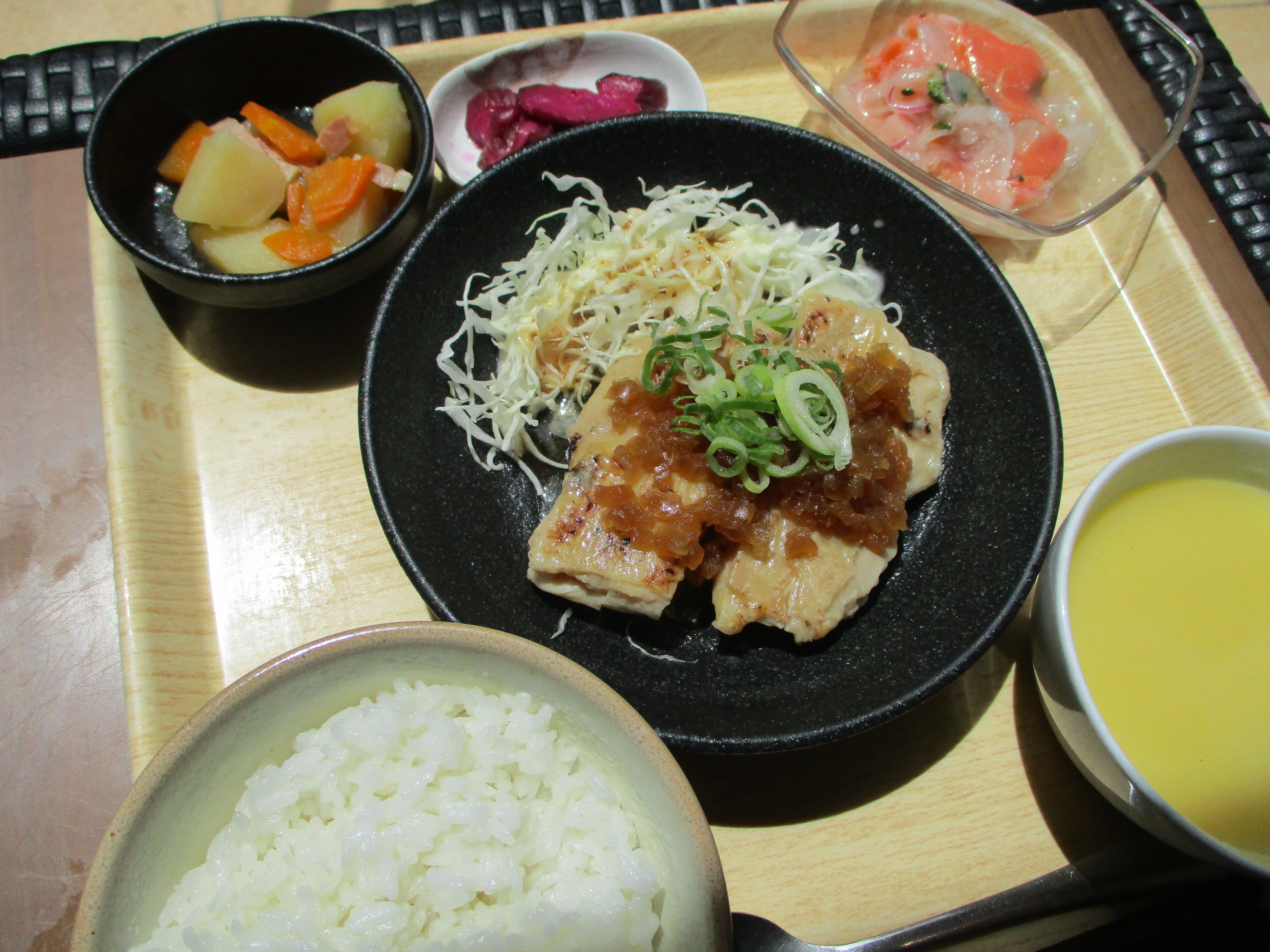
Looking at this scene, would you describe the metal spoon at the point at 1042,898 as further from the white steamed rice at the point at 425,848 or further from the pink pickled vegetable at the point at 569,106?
the pink pickled vegetable at the point at 569,106

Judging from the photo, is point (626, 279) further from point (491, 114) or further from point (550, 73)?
point (550, 73)

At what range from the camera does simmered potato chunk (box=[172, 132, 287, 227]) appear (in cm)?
237

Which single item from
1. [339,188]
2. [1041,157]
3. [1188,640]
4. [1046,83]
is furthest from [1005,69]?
[339,188]

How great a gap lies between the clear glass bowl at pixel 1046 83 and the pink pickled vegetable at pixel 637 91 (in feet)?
1.52

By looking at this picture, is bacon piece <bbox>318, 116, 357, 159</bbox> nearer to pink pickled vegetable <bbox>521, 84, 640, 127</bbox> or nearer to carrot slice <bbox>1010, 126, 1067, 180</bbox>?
pink pickled vegetable <bbox>521, 84, 640, 127</bbox>

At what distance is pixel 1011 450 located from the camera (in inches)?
87.0

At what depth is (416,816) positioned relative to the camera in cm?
150

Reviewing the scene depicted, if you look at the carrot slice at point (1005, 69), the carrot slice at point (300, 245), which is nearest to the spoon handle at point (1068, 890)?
the carrot slice at point (300, 245)

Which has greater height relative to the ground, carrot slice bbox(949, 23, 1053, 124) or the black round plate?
carrot slice bbox(949, 23, 1053, 124)

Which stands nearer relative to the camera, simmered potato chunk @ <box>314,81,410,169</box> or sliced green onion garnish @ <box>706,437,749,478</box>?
sliced green onion garnish @ <box>706,437,749,478</box>

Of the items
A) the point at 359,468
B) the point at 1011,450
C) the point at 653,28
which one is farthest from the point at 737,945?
the point at 653,28

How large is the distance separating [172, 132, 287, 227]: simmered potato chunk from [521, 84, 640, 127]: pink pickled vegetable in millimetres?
914

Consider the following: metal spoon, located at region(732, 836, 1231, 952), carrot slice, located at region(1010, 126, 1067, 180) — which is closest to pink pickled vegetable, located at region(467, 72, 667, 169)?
carrot slice, located at region(1010, 126, 1067, 180)

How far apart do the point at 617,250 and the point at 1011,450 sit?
1385 millimetres
